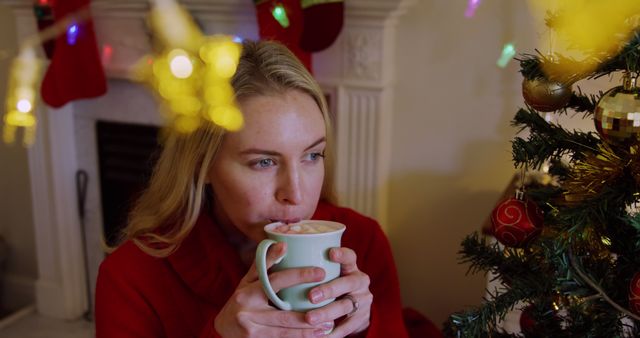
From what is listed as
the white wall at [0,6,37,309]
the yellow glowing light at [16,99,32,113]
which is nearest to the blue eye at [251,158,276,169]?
the yellow glowing light at [16,99,32,113]

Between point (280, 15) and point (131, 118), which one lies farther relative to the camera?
point (131, 118)

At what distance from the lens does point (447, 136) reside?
1593mm

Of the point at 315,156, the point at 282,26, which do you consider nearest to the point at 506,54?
the point at 282,26

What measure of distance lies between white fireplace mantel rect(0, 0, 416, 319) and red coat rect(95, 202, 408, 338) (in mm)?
717

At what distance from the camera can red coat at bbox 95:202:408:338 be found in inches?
37.6

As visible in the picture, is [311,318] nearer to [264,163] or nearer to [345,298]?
[345,298]

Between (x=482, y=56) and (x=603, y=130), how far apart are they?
89cm

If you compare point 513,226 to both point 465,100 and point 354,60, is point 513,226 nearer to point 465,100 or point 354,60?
point 465,100

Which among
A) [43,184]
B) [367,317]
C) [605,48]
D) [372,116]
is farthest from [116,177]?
[605,48]

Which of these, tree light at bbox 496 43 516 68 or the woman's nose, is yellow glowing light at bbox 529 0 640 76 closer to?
the woman's nose

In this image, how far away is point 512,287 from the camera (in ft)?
2.39

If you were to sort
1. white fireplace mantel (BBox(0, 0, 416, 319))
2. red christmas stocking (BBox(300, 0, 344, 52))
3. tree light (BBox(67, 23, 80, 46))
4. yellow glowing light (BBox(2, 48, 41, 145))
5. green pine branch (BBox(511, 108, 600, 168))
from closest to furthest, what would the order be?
green pine branch (BBox(511, 108, 600, 168)) → red christmas stocking (BBox(300, 0, 344, 52)) → white fireplace mantel (BBox(0, 0, 416, 319)) → tree light (BBox(67, 23, 80, 46)) → yellow glowing light (BBox(2, 48, 41, 145))

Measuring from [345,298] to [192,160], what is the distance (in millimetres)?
362

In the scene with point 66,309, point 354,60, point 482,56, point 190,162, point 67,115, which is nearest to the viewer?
point 190,162
